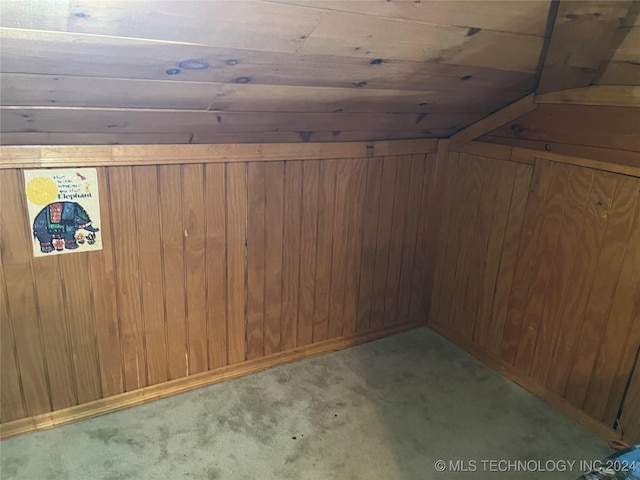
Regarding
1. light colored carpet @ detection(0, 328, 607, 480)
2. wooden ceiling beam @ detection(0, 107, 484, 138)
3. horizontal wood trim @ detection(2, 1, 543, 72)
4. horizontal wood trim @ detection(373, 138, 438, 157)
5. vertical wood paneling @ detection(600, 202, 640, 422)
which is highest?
horizontal wood trim @ detection(2, 1, 543, 72)

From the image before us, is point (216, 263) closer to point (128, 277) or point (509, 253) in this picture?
point (128, 277)

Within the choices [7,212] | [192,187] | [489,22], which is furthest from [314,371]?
[489,22]

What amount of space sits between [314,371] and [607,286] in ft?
4.29

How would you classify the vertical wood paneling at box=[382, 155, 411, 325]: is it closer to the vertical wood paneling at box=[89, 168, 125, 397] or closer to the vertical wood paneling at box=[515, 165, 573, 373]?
the vertical wood paneling at box=[515, 165, 573, 373]

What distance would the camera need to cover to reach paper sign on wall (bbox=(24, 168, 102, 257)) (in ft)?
5.64

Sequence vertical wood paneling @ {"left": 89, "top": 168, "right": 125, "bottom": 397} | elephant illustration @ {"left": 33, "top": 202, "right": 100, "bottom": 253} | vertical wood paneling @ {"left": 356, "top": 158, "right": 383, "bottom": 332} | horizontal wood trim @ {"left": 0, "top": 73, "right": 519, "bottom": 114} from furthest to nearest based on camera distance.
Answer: vertical wood paneling @ {"left": 356, "top": 158, "right": 383, "bottom": 332} → vertical wood paneling @ {"left": 89, "top": 168, "right": 125, "bottom": 397} → elephant illustration @ {"left": 33, "top": 202, "right": 100, "bottom": 253} → horizontal wood trim @ {"left": 0, "top": 73, "right": 519, "bottom": 114}

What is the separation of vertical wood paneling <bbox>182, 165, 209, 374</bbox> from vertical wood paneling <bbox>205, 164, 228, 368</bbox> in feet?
0.07

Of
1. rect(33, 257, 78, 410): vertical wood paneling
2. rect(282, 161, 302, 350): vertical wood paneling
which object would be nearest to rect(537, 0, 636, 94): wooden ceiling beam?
rect(282, 161, 302, 350): vertical wood paneling

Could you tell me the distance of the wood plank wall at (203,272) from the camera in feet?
6.08

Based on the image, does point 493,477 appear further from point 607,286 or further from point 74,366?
point 74,366

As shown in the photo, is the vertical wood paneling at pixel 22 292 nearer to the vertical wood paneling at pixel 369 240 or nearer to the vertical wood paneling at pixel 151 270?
the vertical wood paneling at pixel 151 270

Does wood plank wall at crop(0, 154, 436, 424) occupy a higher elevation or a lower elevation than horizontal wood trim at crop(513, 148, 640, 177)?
lower

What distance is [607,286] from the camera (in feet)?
6.48

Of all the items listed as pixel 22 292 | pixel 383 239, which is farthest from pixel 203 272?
pixel 383 239
